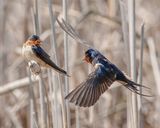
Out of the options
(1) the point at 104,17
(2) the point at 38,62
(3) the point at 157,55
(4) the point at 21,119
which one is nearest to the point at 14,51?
(4) the point at 21,119

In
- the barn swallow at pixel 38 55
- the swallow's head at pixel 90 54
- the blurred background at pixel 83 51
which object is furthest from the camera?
the blurred background at pixel 83 51

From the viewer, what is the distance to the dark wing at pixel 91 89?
36.5 inches

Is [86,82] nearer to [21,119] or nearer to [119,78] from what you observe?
[119,78]

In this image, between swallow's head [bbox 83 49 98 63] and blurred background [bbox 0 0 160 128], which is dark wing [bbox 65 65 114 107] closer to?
swallow's head [bbox 83 49 98 63]

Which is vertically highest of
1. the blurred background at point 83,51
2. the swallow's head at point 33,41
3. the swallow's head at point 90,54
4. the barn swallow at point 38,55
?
the blurred background at point 83,51

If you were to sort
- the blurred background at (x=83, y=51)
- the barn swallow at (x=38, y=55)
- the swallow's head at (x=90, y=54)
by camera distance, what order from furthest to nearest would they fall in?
Result: the blurred background at (x=83, y=51)
the swallow's head at (x=90, y=54)
the barn swallow at (x=38, y=55)

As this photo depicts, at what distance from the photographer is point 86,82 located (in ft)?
3.38

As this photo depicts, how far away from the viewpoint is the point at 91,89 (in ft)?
3.34

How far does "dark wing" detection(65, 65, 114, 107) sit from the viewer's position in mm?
927

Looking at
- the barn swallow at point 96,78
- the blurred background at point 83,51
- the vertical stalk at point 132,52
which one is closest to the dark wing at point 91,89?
the barn swallow at point 96,78

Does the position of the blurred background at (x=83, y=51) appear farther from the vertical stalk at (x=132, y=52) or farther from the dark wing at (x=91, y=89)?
the dark wing at (x=91, y=89)

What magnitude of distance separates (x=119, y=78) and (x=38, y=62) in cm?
27

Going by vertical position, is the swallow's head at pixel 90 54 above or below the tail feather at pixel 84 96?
above

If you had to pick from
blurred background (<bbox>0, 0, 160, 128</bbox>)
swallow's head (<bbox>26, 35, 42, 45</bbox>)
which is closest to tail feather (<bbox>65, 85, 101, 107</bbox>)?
swallow's head (<bbox>26, 35, 42, 45</bbox>)
